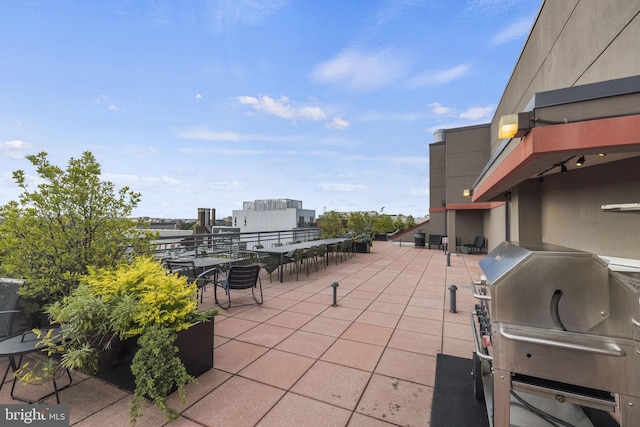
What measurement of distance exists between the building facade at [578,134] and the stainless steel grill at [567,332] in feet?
3.35

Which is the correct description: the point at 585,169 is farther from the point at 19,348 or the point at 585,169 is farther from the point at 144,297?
the point at 19,348

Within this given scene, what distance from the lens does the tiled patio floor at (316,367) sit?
1.98 metres

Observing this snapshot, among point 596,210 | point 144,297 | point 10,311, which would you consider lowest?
point 10,311

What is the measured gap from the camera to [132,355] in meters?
2.22

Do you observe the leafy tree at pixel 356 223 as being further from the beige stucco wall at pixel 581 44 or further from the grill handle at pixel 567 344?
the grill handle at pixel 567 344

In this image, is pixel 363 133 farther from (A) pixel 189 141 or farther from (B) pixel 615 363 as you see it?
(B) pixel 615 363

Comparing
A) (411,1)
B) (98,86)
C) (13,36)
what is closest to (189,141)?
(98,86)

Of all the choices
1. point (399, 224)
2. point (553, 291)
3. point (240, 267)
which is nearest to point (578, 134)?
point (553, 291)

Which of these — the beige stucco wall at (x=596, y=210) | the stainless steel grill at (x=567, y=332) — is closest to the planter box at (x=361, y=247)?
the beige stucco wall at (x=596, y=210)

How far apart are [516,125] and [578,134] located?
1.26 ft

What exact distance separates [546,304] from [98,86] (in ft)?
32.7

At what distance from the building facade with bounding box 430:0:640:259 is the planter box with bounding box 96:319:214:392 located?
3.29 m

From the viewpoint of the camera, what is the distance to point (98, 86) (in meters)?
7.04

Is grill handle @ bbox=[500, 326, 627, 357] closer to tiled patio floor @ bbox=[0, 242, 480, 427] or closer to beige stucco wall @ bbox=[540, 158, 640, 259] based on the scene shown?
tiled patio floor @ bbox=[0, 242, 480, 427]
